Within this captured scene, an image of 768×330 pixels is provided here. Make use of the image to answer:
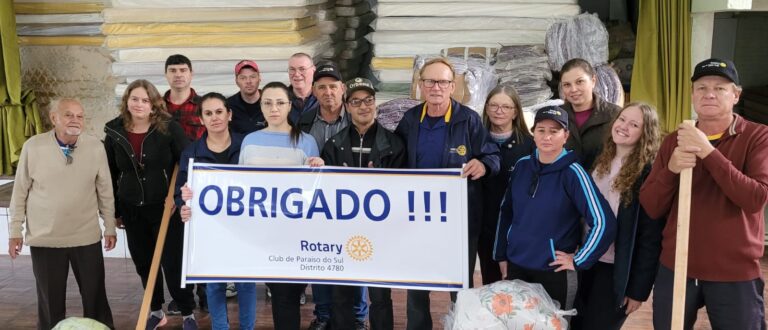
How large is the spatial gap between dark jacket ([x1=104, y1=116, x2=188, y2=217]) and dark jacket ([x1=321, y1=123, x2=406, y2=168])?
3.17 ft

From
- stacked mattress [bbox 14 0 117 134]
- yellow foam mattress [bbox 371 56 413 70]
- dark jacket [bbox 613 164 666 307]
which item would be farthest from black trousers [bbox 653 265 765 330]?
stacked mattress [bbox 14 0 117 134]

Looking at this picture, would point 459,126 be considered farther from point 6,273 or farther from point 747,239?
point 6,273

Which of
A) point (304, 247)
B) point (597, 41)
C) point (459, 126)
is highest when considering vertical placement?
point (597, 41)

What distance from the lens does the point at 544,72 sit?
5.66 m

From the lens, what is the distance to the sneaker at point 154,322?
4410 millimetres

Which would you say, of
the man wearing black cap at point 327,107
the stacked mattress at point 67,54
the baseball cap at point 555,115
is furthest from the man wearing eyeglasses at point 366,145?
the stacked mattress at point 67,54

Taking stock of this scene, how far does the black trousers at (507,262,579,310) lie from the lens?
3266 mm

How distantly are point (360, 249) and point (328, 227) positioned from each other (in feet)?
0.63

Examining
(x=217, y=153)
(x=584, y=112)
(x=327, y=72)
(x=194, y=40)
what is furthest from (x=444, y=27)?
(x=217, y=153)

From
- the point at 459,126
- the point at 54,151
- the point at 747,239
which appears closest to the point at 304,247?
the point at 459,126

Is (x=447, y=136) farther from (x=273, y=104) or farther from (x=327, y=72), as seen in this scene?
(x=273, y=104)

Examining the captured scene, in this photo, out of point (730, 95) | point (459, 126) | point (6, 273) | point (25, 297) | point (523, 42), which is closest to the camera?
point (730, 95)

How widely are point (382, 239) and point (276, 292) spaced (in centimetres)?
62

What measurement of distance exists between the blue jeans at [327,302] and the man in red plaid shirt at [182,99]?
1.17m
